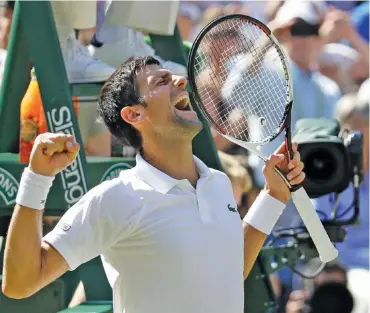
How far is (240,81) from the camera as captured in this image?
3281mm

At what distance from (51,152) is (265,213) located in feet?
2.52

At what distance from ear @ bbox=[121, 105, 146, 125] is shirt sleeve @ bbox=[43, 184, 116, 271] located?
0.29 metres

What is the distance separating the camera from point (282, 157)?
9.18 feet

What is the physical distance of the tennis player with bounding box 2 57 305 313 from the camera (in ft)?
7.66

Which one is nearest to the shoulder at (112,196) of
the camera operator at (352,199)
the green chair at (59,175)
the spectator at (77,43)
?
the green chair at (59,175)

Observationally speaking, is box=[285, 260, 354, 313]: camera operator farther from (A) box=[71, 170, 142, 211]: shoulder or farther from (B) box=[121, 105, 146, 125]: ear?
(A) box=[71, 170, 142, 211]: shoulder

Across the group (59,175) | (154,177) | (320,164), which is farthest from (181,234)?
(320,164)

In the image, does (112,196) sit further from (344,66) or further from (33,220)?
(344,66)

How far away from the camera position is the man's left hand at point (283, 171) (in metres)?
2.79

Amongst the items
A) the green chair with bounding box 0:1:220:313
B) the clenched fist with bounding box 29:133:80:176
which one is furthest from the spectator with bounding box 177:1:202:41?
the clenched fist with bounding box 29:133:80:176

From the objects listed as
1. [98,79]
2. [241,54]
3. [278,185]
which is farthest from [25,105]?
[278,185]

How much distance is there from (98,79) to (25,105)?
0.93 ft

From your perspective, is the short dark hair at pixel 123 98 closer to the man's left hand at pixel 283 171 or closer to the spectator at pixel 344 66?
the man's left hand at pixel 283 171

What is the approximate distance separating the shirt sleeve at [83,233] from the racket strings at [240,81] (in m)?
0.59
